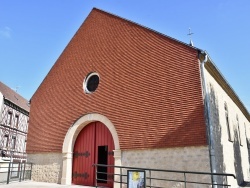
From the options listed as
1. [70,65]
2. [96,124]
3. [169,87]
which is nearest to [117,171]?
[96,124]

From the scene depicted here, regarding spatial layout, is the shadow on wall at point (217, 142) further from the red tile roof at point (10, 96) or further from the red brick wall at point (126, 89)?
the red tile roof at point (10, 96)

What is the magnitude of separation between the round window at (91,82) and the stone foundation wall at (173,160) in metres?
4.00

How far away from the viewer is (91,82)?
1269 cm

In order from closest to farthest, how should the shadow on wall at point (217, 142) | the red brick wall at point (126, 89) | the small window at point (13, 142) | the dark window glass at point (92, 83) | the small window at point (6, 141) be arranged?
the shadow on wall at point (217, 142), the red brick wall at point (126, 89), the dark window glass at point (92, 83), the small window at point (6, 141), the small window at point (13, 142)

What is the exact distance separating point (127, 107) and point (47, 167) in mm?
5792

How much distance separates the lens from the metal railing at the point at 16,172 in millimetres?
11220

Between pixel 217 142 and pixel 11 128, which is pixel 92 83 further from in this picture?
pixel 11 128

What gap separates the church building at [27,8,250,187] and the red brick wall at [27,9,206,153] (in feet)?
0.13

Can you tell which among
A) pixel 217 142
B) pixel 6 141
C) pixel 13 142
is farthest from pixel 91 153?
pixel 13 142

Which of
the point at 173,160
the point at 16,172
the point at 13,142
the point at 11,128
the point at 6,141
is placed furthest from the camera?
the point at 13,142

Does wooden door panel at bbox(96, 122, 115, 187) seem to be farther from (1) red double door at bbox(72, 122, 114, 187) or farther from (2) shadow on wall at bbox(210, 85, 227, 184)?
(2) shadow on wall at bbox(210, 85, 227, 184)

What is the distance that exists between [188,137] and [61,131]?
278 inches

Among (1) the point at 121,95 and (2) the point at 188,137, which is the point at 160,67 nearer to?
(1) the point at 121,95

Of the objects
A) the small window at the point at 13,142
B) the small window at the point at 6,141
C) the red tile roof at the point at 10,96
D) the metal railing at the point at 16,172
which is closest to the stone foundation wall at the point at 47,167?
the metal railing at the point at 16,172
